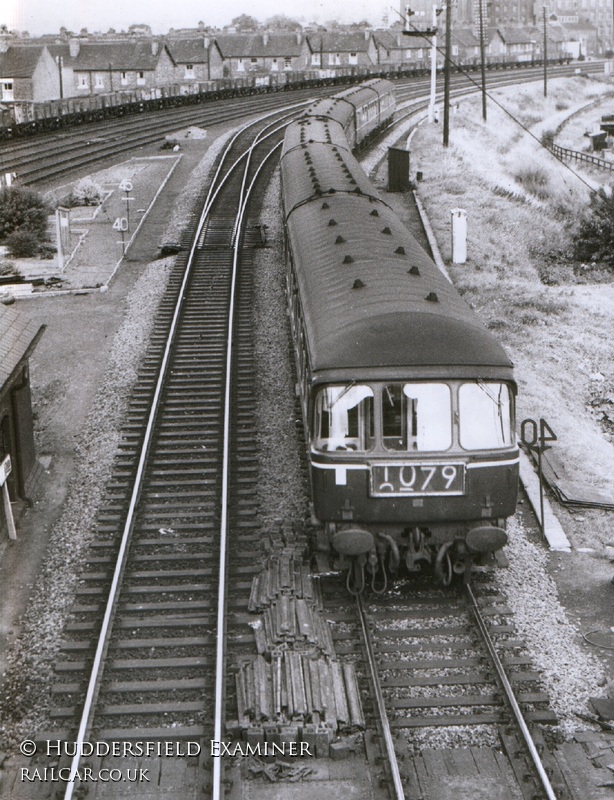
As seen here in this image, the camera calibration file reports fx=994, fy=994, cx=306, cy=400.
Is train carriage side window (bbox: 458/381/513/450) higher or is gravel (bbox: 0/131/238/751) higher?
train carriage side window (bbox: 458/381/513/450)

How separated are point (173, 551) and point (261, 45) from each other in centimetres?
8647

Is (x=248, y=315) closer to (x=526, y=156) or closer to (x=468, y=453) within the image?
(x=468, y=453)

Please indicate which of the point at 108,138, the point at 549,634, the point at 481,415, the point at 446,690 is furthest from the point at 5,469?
the point at 108,138

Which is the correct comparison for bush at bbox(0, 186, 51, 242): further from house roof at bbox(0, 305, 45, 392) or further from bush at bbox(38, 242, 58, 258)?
house roof at bbox(0, 305, 45, 392)

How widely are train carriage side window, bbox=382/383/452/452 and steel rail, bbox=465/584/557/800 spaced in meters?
1.58

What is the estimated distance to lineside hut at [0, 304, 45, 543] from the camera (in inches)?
449

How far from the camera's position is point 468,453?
359 inches

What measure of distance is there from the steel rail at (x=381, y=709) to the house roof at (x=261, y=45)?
86.1 meters

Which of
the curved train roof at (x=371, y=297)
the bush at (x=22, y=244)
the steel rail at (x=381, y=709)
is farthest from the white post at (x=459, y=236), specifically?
the steel rail at (x=381, y=709)

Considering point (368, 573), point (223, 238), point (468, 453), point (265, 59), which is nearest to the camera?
point (468, 453)

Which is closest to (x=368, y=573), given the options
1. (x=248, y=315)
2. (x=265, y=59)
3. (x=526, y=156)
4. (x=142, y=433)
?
(x=142, y=433)

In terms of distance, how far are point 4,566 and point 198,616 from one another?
2442 mm

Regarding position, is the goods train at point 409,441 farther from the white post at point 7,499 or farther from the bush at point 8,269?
the bush at point 8,269

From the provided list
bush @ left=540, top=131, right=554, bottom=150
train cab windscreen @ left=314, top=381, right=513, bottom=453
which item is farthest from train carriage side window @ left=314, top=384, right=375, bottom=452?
bush @ left=540, top=131, right=554, bottom=150
